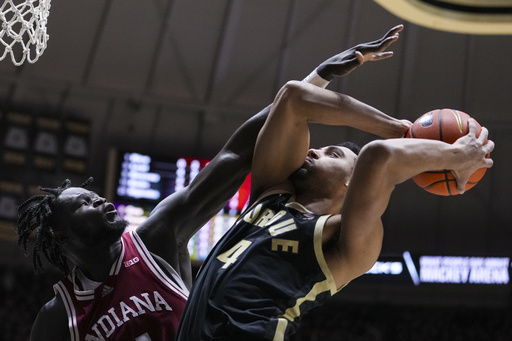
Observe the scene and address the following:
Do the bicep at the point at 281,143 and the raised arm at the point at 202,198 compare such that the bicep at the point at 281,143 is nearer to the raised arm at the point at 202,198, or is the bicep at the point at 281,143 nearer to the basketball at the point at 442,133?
the raised arm at the point at 202,198

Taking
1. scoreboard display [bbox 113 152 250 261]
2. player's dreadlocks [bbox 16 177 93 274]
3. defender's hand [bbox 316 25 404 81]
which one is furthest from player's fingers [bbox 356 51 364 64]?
scoreboard display [bbox 113 152 250 261]

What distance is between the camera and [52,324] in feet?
10.4

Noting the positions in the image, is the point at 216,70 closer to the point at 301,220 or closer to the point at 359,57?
the point at 359,57

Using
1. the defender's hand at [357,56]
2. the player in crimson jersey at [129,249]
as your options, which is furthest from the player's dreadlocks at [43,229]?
the defender's hand at [357,56]

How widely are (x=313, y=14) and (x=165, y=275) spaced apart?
7.79 m

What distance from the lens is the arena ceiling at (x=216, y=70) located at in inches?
405

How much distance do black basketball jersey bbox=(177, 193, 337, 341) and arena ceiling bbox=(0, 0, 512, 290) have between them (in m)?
7.64

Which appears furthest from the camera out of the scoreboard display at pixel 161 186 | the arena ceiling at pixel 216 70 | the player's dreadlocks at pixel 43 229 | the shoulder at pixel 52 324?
the scoreboard display at pixel 161 186

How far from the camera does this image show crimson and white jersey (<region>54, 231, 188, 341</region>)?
10.0ft

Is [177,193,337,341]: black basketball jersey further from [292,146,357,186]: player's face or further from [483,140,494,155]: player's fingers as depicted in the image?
[483,140,494,155]: player's fingers

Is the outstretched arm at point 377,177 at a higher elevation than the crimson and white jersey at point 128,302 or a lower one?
higher

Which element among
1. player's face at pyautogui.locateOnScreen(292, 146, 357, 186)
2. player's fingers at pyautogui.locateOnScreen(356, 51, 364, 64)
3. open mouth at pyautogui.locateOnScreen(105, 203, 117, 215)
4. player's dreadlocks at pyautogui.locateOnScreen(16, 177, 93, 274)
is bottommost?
player's dreadlocks at pyautogui.locateOnScreen(16, 177, 93, 274)

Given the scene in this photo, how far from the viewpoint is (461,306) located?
14.4m

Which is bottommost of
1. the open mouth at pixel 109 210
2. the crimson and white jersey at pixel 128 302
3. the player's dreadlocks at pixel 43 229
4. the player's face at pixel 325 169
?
the crimson and white jersey at pixel 128 302
